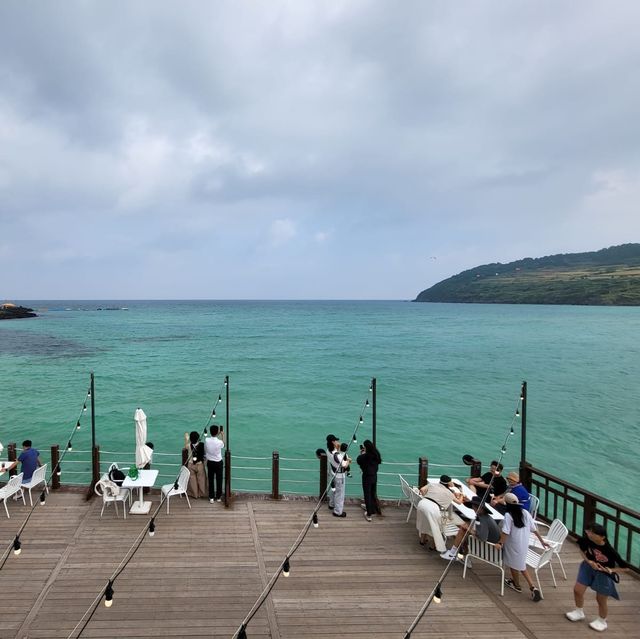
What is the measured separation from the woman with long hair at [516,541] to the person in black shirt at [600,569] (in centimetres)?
79

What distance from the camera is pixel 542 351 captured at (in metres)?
56.0

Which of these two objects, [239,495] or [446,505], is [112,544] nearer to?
[239,495]

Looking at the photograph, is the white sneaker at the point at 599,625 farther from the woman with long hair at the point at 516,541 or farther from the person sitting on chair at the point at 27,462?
the person sitting on chair at the point at 27,462

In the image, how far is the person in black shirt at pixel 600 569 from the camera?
5.70 meters

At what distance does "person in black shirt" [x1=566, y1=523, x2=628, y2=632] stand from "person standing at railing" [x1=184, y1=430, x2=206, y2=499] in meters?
7.66

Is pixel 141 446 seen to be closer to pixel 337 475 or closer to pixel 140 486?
pixel 140 486

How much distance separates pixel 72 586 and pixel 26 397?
28.3 m

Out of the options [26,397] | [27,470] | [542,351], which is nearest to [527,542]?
[27,470]

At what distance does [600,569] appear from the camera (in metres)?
5.71

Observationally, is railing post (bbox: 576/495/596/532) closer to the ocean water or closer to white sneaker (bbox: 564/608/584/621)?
white sneaker (bbox: 564/608/584/621)

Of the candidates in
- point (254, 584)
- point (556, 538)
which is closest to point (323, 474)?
point (254, 584)

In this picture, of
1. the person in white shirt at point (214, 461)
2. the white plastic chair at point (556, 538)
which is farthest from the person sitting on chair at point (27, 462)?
the white plastic chair at point (556, 538)

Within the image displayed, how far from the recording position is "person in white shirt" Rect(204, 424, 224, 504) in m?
9.44

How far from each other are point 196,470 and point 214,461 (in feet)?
2.03
